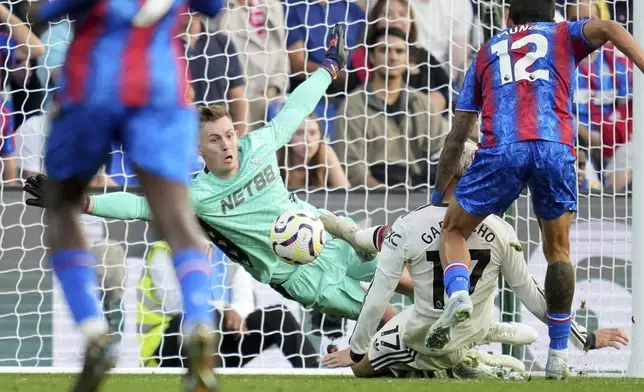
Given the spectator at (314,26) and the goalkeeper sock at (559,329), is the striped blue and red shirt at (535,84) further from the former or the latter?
the spectator at (314,26)

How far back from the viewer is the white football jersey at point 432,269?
5.45 metres

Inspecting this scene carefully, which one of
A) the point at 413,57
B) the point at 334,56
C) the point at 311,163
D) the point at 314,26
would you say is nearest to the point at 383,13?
the point at 413,57

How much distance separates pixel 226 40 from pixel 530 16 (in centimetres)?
343

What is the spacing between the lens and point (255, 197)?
6629mm

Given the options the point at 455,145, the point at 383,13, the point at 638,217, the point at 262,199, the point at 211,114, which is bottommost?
the point at 638,217

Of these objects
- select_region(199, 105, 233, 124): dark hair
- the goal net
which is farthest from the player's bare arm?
the goal net

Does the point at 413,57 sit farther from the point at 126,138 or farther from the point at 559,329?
the point at 126,138

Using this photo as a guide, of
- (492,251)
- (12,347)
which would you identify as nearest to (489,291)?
(492,251)

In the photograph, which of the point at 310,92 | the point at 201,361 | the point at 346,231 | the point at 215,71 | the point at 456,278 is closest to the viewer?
the point at 201,361

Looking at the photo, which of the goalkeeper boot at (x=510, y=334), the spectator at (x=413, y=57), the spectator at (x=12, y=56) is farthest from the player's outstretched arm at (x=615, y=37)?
the spectator at (x=12, y=56)

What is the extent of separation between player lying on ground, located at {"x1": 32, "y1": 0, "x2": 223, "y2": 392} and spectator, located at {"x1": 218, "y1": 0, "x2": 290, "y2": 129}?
5.13 meters

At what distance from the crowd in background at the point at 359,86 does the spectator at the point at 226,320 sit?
2.67ft

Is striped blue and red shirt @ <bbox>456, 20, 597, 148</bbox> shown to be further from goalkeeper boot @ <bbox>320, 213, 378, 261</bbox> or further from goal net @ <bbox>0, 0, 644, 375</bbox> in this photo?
goal net @ <bbox>0, 0, 644, 375</bbox>

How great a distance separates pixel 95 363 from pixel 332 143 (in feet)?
18.1
